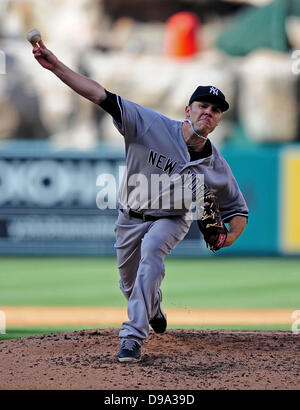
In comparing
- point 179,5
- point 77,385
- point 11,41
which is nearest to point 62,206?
point 11,41

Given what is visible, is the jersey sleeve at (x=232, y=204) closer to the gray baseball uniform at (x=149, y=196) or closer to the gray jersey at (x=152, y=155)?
the gray baseball uniform at (x=149, y=196)

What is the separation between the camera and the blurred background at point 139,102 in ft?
35.1

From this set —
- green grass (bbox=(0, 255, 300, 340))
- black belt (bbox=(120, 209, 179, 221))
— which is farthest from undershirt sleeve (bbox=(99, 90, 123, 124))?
green grass (bbox=(0, 255, 300, 340))

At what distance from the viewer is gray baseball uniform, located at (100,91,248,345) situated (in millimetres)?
3826

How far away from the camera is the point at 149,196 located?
13.2ft

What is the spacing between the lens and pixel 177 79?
14102 mm

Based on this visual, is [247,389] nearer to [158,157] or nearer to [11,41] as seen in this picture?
[158,157]

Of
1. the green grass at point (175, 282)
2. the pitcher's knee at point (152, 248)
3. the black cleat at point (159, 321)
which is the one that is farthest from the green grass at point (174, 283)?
the pitcher's knee at point (152, 248)

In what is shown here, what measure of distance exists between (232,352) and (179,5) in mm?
14782

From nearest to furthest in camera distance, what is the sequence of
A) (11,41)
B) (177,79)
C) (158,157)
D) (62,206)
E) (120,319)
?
(158,157), (120,319), (62,206), (177,79), (11,41)

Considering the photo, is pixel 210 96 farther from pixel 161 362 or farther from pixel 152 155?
pixel 161 362

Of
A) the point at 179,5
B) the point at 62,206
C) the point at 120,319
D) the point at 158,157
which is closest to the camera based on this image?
the point at 158,157

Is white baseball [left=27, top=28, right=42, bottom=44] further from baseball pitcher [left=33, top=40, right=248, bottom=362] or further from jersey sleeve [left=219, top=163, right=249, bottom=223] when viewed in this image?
jersey sleeve [left=219, top=163, right=249, bottom=223]

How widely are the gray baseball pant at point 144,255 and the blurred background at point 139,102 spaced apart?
3.08 metres
